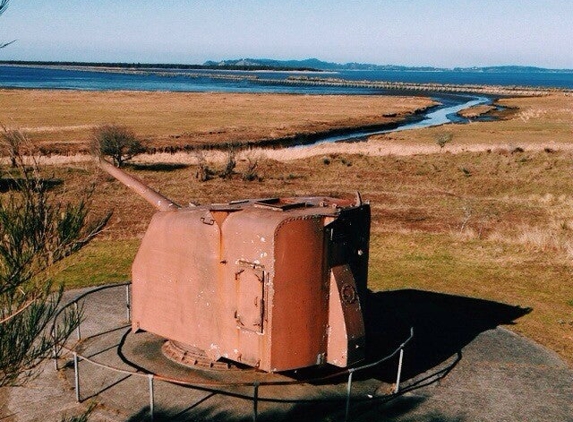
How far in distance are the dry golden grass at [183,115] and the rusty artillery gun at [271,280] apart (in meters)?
31.3

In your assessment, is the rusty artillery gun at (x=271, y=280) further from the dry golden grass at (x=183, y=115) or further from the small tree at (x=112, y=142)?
the dry golden grass at (x=183, y=115)

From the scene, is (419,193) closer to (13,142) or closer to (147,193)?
(147,193)

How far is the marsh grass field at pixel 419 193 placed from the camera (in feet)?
54.0

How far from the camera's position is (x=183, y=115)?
73.4m

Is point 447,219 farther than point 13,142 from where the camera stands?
Yes

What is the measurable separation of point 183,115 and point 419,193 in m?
48.0

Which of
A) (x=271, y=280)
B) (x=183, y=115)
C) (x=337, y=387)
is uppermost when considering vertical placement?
(x=271, y=280)

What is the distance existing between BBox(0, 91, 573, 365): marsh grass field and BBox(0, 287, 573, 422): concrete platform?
1.41 metres

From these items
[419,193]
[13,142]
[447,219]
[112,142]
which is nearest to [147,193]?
[13,142]

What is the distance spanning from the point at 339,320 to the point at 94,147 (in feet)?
103


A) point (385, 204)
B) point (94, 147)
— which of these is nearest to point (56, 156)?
point (94, 147)

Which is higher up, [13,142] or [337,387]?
[13,142]

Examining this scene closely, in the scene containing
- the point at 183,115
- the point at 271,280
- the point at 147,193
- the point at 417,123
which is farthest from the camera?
the point at 417,123

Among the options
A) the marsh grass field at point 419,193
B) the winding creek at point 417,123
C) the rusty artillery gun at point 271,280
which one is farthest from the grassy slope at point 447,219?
the winding creek at point 417,123
